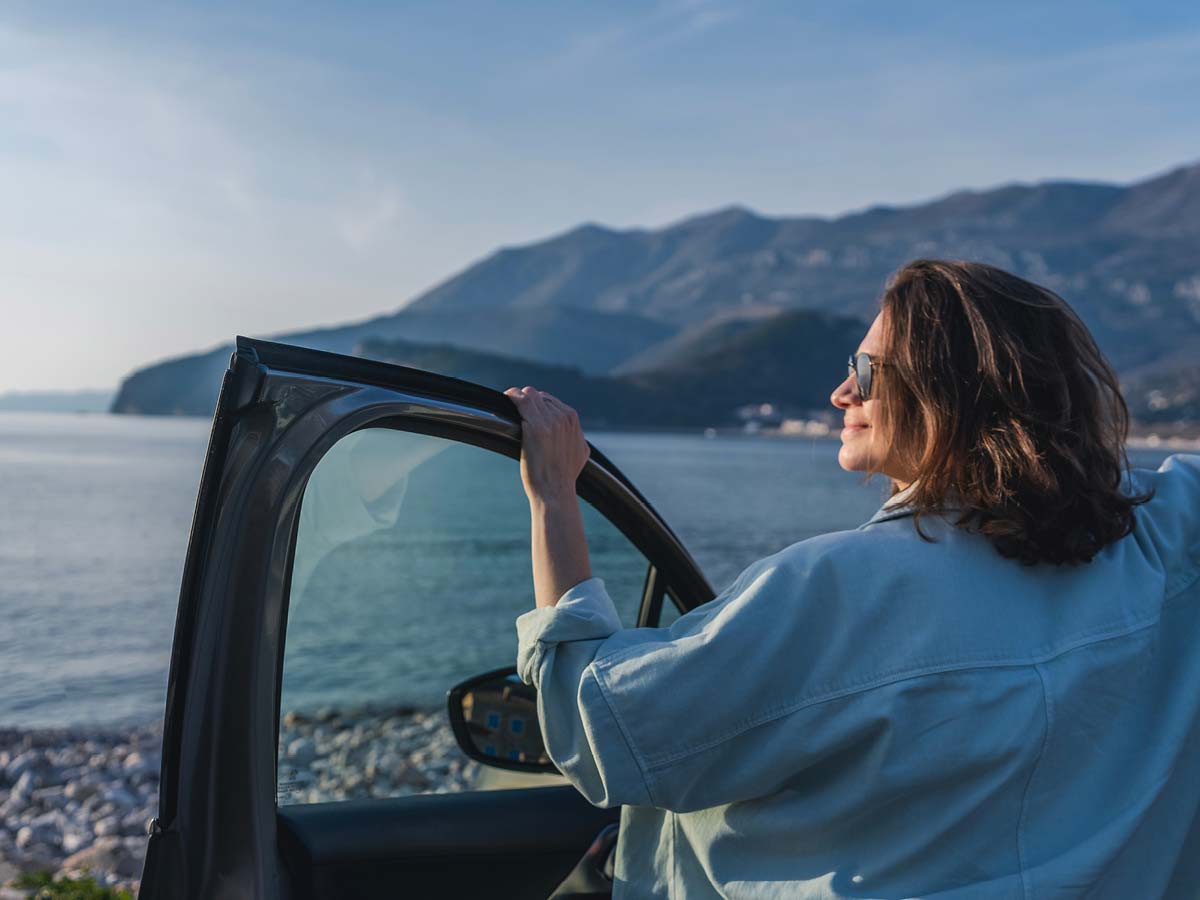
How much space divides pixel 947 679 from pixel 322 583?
3.35 feet

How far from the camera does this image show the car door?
4.08 ft

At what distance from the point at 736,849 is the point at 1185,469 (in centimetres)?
92

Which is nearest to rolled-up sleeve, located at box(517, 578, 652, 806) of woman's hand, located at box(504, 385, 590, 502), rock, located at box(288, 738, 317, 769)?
woman's hand, located at box(504, 385, 590, 502)

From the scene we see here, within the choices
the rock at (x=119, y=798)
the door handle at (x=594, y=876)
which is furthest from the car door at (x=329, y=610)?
the rock at (x=119, y=798)

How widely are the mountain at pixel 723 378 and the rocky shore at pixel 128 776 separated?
9323cm

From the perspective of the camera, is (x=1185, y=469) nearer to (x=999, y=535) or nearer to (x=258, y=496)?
(x=999, y=535)

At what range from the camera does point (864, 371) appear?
1.48 meters

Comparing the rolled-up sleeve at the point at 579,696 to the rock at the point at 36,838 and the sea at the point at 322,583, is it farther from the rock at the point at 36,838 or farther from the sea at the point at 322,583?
the rock at the point at 36,838

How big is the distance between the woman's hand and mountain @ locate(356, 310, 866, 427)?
101 metres

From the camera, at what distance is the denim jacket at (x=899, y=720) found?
1.13m

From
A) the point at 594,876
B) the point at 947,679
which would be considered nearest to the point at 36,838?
the point at 594,876

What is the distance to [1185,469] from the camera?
1553 millimetres

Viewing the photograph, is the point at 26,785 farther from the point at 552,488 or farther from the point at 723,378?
the point at 723,378

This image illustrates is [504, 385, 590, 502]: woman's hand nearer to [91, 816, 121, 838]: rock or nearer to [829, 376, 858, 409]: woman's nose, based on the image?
[829, 376, 858, 409]: woman's nose
